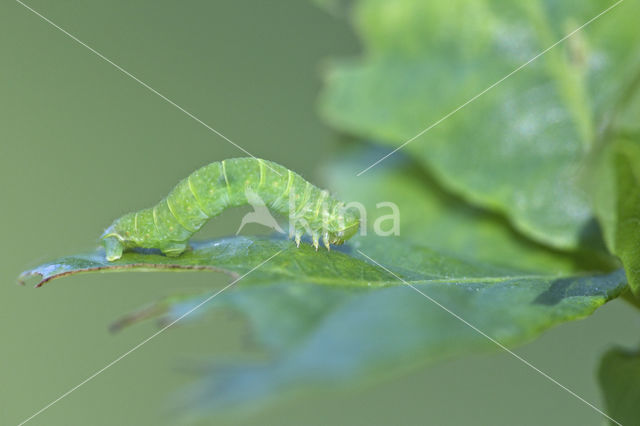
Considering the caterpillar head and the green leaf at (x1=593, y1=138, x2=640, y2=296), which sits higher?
the caterpillar head

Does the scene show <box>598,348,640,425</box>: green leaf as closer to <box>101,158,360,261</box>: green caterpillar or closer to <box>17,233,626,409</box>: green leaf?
<box>17,233,626,409</box>: green leaf

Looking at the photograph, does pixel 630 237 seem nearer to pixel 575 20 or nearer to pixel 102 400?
pixel 575 20

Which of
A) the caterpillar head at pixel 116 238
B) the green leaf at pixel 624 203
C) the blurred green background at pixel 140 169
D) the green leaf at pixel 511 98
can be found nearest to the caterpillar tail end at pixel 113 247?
the caterpillar head at pixel 116 238

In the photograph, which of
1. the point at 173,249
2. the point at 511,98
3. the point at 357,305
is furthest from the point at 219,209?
the point at 357,305

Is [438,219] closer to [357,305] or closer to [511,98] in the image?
[511,98]

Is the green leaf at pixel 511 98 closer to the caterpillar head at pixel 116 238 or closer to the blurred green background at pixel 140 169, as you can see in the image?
the caterpillar head at pixel 116 238

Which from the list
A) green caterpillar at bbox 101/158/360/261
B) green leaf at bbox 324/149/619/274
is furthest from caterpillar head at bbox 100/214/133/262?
green leaf at bbox 324/149/619/274

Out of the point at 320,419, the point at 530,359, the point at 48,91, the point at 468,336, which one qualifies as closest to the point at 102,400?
the point at 320,419
